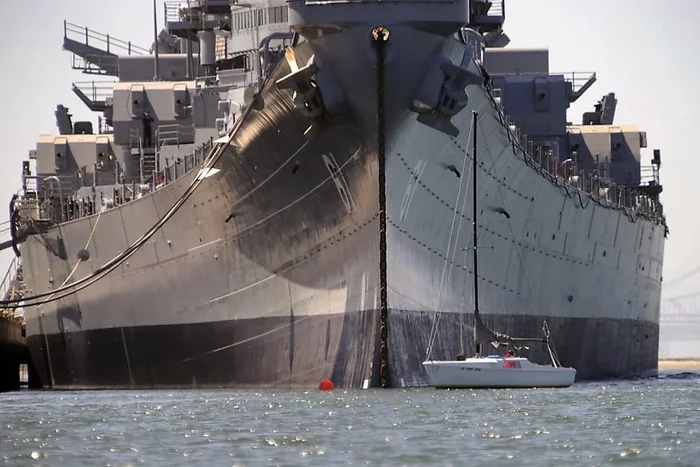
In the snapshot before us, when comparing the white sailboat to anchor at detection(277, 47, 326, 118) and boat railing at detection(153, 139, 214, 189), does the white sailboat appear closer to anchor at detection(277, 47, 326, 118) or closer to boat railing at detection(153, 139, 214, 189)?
anchor at detection(277, 47, 326, 118)

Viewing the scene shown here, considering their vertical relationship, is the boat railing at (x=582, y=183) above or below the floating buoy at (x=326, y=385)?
above

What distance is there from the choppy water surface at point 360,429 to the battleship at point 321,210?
114 inches

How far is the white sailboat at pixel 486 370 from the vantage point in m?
35.7

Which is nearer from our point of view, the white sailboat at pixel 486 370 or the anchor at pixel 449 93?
the anchor at pixel 449 93

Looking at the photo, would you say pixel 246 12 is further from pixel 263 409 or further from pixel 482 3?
pixel 263 409

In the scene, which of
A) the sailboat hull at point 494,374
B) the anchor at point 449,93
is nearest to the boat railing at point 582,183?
the anchor at point 449,93

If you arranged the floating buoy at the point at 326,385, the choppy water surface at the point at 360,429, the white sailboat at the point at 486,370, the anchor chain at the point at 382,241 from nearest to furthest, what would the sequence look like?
1. the choppy water surface at the point at 360,429
2. the anchor chain at the point at 382,241
3. the floating buoy at the point at 326,385
4. the white sailboat at the point at 486,370

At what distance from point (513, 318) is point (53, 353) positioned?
41.1 ft

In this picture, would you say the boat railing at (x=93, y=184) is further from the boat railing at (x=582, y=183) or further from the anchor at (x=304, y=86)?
the boat railing at (x=582, y=183)

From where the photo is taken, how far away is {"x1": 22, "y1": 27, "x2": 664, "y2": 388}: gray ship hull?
35.4 meters

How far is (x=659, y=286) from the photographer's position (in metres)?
57.9

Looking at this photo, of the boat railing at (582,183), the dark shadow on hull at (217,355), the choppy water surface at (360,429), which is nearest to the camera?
the choppy water surface at (360,429)

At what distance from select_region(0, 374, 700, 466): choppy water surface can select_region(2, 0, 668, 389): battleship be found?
2.89 metres

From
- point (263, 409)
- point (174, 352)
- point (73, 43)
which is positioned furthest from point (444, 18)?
point (73, 43)
